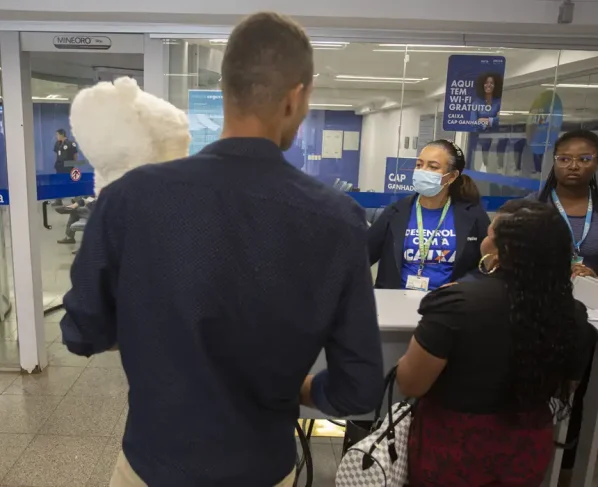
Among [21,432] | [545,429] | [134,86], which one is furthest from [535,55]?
[21,432]

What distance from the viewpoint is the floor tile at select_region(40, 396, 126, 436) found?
296cm

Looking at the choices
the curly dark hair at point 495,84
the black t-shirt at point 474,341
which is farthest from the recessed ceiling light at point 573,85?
the black t-shirt at point 474,341

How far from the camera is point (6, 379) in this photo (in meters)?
3.56

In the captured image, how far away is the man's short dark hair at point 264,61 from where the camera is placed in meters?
0.88

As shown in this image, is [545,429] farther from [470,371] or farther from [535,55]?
[535,55]

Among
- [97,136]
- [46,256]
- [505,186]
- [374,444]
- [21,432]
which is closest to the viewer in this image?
[97,136]

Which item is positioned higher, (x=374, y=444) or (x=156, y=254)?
(x=156, y=254)

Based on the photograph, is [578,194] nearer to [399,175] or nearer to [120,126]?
[399,175]

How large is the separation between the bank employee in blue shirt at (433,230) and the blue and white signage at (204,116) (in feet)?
4.54

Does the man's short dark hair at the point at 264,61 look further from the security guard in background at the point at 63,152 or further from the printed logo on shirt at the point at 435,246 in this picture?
the security guard in background at the point at 63,152

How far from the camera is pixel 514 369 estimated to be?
139cm

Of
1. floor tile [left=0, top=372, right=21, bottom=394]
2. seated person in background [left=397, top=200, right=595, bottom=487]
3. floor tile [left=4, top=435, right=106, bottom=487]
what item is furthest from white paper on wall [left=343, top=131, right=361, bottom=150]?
floor tile [left=0, top=372, right=21, bottom=394]

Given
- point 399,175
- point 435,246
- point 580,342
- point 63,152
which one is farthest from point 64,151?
point 580,342

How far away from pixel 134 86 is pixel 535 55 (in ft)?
9.99
